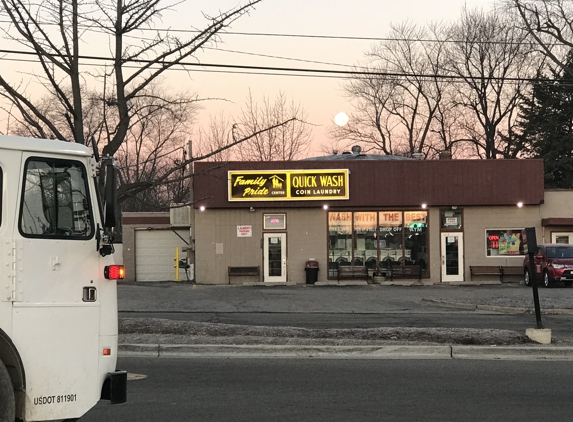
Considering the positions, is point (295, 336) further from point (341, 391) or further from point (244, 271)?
point (244, 271)

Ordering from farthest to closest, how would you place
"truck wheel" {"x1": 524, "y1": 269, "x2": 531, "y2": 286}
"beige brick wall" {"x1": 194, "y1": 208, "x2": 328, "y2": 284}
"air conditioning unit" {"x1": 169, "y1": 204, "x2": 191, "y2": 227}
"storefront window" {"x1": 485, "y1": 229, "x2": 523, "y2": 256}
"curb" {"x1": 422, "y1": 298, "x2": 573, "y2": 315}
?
1. "air conditioning unit" {"x1": 169, "y1": 204, "x2": 191, "y2": 227}
2. "storefront window" {"x1": 485, "y1": 229, "x2": 523, "y2": 256}
3. "beige brick wall" {"x1": 194, "y1": 208, "x2": 328, "y2": 284}
4. "truck wheel" {"x1": 524, "y1": 269, "x2": 531, "y2": 286}
5. "curb" {"x1": 422, "y1": 298, "x2": 573, "y2": 315}

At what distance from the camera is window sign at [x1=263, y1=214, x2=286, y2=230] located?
30.6 meters

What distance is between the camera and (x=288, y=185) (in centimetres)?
3031

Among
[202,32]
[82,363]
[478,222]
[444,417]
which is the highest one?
[202,32]

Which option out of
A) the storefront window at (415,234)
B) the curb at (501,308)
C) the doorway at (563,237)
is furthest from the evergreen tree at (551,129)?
the curb at (501,308)

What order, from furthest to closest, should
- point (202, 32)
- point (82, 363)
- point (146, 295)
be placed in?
point (146, 295), point (202, 32), point (82, 363)

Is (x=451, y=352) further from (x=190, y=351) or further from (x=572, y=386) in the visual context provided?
(x=190, y=351)

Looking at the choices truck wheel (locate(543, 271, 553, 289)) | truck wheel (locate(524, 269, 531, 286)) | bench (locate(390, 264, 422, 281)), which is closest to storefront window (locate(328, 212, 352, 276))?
bench (locate(390, 264, 422, 281))

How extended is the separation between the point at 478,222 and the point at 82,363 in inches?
1063

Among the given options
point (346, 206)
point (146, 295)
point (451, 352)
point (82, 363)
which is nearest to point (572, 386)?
point (451, 352)

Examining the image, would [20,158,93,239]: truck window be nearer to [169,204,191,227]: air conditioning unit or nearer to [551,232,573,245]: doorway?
[169,204,191,227]: air conditioning unit

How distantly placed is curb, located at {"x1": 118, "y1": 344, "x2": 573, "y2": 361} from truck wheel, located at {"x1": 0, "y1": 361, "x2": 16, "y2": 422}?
5927 mm

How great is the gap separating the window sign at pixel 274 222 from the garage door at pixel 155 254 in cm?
465

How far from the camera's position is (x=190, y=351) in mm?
11367
